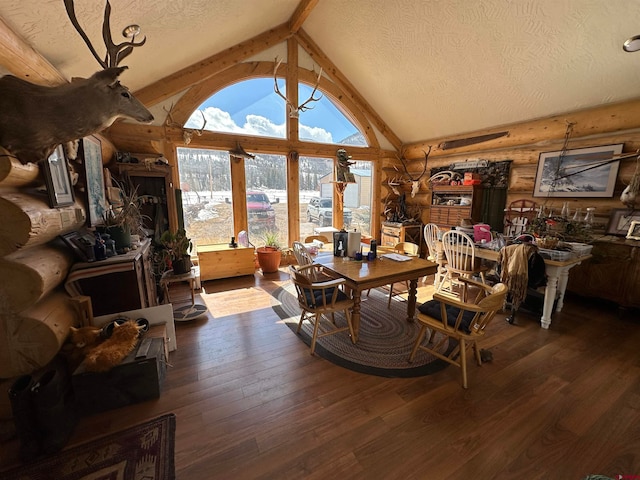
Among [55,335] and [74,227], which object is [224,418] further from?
[74,227]

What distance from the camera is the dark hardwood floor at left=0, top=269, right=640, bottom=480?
1.34m

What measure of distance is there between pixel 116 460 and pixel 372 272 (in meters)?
2.04

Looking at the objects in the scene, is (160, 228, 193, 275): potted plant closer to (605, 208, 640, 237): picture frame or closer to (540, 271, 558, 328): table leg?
(540, 271, 558, 328): table leg

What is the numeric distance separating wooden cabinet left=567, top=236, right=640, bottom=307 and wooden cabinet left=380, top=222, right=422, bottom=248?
2696mm

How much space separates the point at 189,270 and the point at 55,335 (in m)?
1.34

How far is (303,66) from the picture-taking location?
15.5 ft

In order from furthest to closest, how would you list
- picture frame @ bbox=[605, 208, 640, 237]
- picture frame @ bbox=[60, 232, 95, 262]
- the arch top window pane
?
the arch top window pane → picture frame @ bbox=[605, 208, 640, 237] → picture frame @ bbox=[60, 232, 95, 262]

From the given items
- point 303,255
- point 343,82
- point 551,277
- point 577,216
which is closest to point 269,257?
point 303,255

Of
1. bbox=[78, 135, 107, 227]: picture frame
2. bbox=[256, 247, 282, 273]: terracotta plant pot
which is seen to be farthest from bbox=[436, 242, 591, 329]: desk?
bbox=[78, 135, 107, 227]: picture frame

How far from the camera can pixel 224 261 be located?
402 centimetres

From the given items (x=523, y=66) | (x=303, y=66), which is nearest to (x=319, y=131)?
(x=303, y=66)

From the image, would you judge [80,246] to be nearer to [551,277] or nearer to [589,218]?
[551,277]

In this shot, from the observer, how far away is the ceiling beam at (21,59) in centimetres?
149

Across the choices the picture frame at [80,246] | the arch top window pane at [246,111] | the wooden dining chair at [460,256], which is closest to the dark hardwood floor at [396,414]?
the wooden dining chair at [460,256]
